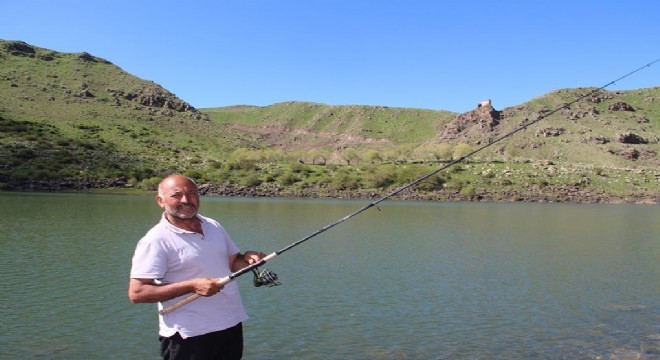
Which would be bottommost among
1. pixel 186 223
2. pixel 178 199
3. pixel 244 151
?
pixel 186 223

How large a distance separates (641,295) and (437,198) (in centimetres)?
6622

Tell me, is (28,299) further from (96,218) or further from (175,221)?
(96,218)

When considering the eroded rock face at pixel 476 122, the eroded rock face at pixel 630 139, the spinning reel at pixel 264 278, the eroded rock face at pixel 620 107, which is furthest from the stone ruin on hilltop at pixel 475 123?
the spinning reel at pixel 264 278

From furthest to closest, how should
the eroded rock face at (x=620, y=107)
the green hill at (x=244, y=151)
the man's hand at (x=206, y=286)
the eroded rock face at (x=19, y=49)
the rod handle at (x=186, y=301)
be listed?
1. the eroded rock face at (x=620, y=107)
2. the eroded rock face at (x=19, y=49)
3. the green hill at (x=244, y=151)
4. the rod handle at (x=186, y=301)
5. the man's hand at (x=206, y=286)

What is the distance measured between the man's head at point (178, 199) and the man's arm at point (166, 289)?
1.80ft

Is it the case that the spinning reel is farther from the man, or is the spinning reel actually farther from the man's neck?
the man's neck

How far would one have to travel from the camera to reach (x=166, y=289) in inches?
A: 173

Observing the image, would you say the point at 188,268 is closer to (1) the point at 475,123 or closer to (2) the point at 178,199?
(2) the point at 178,199

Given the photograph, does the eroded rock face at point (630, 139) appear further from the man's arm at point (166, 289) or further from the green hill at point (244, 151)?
the man's arm at point (166, 289)

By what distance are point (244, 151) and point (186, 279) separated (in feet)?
320

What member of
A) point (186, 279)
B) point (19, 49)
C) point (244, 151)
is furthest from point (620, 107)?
point (186, 279)

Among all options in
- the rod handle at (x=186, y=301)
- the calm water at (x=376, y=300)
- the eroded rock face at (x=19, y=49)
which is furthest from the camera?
the eroded rock face at (x=19, y=49)

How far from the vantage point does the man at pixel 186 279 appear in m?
4.40

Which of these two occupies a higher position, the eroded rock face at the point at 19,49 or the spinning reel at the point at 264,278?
the eroded rock face at the point at 19,49
